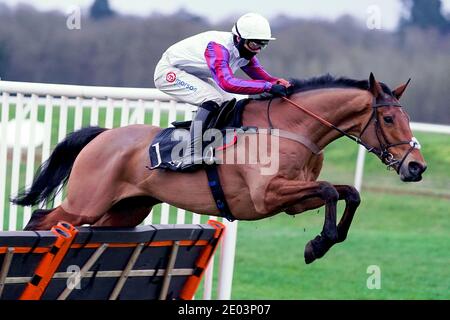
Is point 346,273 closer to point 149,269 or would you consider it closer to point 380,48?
point 149,269

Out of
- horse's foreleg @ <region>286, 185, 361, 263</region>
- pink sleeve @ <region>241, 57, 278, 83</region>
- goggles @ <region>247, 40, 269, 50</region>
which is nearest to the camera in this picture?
horse's foreleg @ <region>286, 185, 361, 263</region>

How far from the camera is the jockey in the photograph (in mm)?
6824

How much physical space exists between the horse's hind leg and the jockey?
816mm

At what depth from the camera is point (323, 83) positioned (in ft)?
23.1

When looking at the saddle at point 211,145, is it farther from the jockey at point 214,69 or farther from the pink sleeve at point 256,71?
the pink sleeve at point 256,71

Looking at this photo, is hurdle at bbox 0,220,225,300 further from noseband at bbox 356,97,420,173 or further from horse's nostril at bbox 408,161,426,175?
horse's nostril at bbox 408,161,426,175

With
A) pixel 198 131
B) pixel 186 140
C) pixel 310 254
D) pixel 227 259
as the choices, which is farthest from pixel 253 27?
pixel 227 259

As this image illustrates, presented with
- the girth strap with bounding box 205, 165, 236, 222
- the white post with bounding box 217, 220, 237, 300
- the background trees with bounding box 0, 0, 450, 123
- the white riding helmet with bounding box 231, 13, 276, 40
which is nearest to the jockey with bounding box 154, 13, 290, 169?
the white riding helmet with bounding box 231, 13, 276, 40

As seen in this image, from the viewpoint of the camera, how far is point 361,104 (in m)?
6.80

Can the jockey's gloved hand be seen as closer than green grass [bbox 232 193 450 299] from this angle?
Yes

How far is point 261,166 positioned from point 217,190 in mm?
345

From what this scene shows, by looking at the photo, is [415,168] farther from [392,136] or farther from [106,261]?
[106,261]

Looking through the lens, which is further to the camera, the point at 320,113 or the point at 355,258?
the point at 355,258

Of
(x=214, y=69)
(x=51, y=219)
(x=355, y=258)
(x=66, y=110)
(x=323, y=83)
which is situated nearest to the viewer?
(x=214, y=69)
